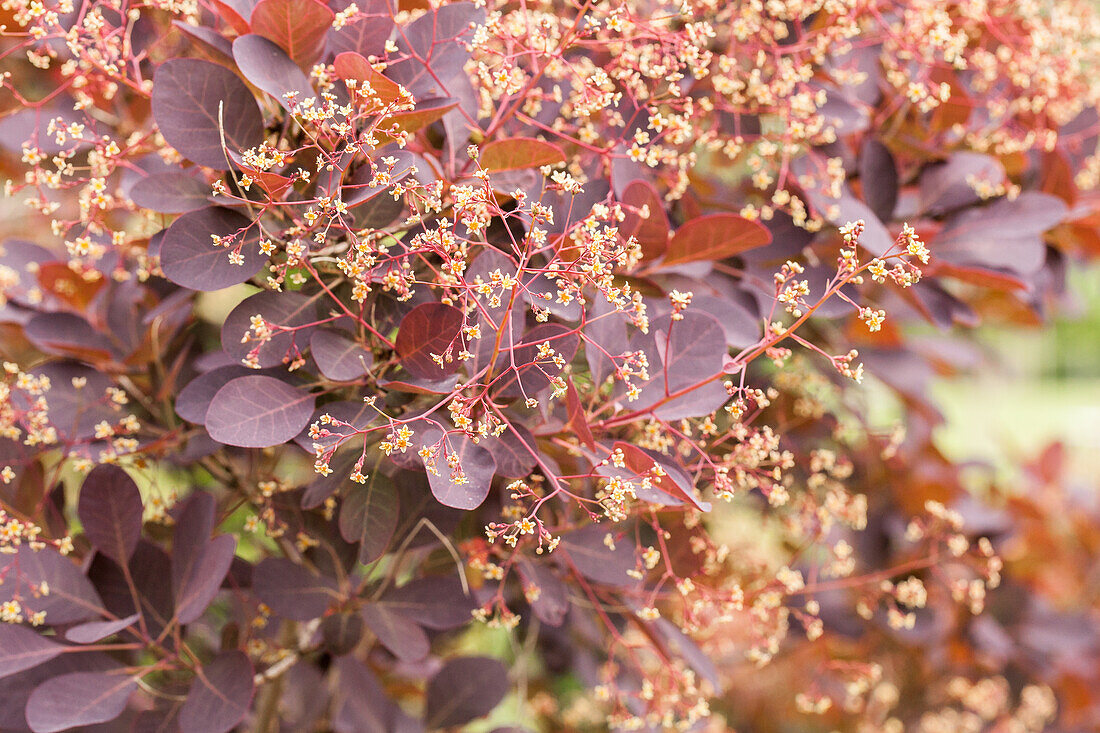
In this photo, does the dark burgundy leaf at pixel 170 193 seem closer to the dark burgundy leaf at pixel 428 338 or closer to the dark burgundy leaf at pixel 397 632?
the dark burgundy leaf at pixel 428 338

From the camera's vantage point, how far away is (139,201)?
682 millimetres

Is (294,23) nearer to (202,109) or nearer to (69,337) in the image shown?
(202,109)

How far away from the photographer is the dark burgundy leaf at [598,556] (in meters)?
0.80

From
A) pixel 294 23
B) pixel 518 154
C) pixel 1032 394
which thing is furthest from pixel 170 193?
pixel 1032 394

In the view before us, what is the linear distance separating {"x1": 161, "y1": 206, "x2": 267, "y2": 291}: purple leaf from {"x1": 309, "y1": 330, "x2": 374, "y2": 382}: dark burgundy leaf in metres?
0.08

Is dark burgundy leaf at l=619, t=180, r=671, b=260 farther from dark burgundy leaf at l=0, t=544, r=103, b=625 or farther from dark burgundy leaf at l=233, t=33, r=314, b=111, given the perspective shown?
dark burgundy leaf at l=0, t=544, r=103, b=625

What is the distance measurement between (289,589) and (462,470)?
11.4 inches

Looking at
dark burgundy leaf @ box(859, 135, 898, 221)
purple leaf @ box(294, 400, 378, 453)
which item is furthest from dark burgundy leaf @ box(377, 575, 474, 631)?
dark burgundy leaf @ box(859, 135, 898, 221)

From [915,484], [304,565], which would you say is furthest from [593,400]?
[915,484]

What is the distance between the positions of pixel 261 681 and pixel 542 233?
55cm

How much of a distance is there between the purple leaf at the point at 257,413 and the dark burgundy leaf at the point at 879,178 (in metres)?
0.66

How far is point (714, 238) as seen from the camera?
2.61ft

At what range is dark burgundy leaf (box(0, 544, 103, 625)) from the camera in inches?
29.9

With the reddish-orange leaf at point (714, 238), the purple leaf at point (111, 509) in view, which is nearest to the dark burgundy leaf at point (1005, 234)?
the reddish-orange leaf at point (714, 238)
